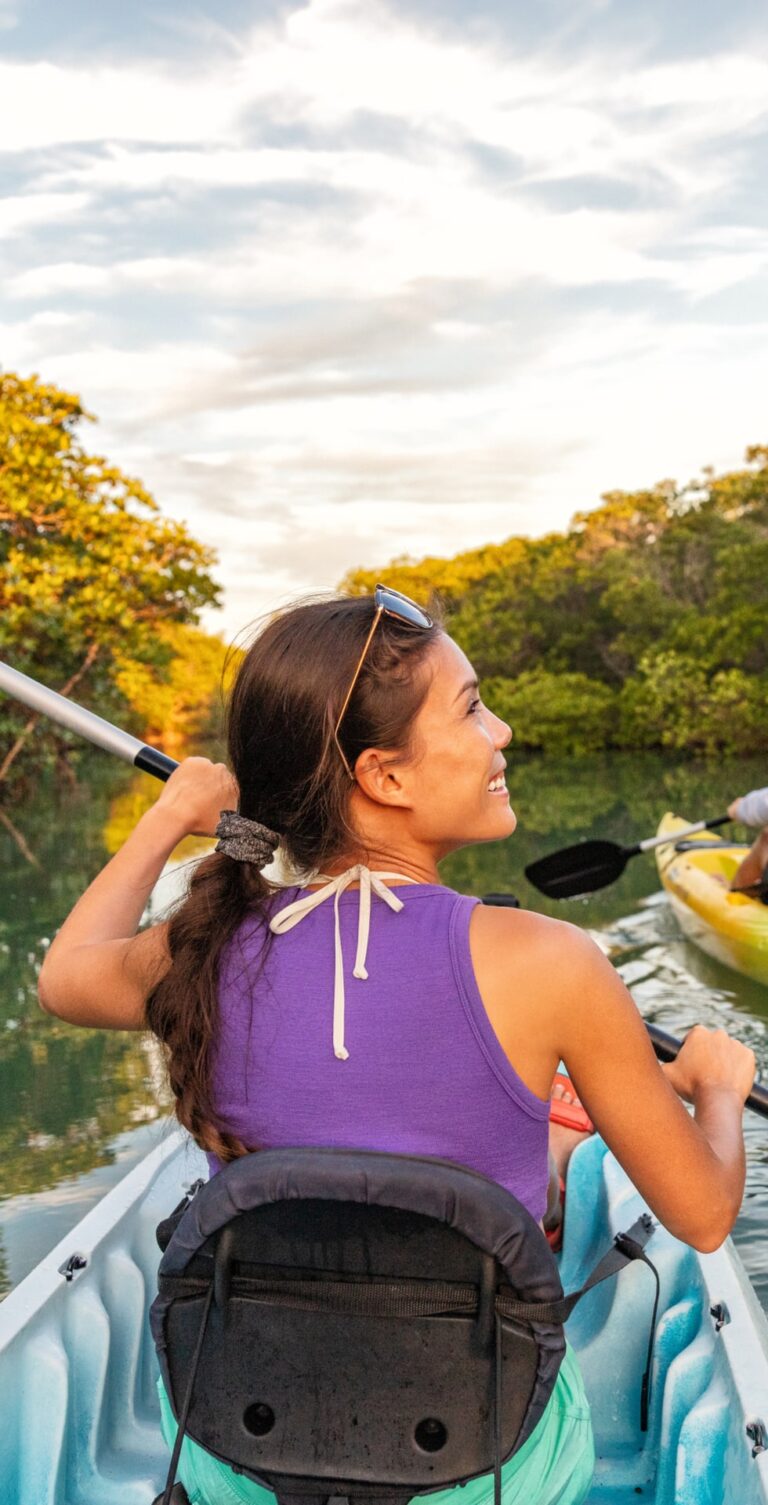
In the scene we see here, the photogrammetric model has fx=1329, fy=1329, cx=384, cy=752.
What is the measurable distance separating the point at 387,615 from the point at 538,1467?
86cm

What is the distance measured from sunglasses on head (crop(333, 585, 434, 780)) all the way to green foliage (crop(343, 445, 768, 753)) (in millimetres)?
21908

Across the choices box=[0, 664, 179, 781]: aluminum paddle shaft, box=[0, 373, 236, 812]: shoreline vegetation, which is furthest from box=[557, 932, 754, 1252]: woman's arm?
box=[0, 373, 236, 812]: shoreline vegetation

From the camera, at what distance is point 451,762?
1332 mm

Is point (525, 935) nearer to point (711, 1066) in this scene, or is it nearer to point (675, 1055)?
point (711, 1066)

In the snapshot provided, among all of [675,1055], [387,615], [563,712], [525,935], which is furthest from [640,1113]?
[563,712]

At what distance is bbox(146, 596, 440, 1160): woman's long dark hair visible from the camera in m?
1.25

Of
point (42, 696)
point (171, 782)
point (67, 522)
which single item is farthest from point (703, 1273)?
point (67, 522)

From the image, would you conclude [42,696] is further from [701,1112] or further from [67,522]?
[67,522]

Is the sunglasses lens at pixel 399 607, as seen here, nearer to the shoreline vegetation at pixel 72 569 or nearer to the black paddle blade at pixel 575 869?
the black paddle blade at pixel 575 869

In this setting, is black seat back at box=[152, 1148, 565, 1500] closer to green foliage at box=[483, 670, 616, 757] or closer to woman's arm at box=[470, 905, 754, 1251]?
woman's arm at box=[470, 905, 754, 1251]

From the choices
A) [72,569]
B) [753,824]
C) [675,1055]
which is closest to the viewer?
[675,1055]

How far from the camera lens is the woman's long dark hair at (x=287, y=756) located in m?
1.25

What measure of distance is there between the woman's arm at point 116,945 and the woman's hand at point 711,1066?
583 millimetres

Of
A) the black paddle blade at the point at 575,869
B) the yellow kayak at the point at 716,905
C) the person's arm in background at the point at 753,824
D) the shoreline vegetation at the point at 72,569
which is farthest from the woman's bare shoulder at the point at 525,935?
the shoreline vegetation at the point at 72,569
